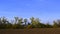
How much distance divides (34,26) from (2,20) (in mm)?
6479

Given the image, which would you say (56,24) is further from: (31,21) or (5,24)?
(5,24)

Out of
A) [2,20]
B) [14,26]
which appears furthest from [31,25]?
[2,20]

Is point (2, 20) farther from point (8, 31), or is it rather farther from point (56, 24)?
point (56, 24)

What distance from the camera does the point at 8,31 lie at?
30.3 m

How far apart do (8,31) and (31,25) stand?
26.9ft

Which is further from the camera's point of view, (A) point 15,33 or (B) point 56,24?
(B) point 56,24

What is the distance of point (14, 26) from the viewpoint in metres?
37.0

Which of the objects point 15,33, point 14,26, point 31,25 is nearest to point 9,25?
point 14,26

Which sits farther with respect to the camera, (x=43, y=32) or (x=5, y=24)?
(x=5, y=24)

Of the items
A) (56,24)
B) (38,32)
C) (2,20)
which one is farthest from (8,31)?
(56,24)

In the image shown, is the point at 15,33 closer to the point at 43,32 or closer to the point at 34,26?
the point at 43,32

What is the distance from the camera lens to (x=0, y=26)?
1443 inches

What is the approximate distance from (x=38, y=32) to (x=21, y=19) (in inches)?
351

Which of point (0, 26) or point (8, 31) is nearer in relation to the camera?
point (8, 31)
